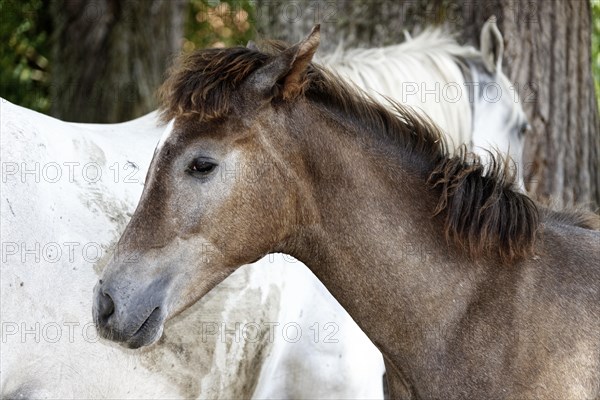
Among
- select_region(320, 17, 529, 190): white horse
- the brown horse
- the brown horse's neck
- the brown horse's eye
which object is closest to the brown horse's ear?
the brown horse

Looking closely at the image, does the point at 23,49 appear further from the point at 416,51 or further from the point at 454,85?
the point at 454,85

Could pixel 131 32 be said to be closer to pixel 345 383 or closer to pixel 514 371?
pixel 345 383

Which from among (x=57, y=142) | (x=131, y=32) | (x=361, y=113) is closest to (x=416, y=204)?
(x=361, y=113)

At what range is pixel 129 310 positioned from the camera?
2.85 metres

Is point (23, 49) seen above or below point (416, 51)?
below

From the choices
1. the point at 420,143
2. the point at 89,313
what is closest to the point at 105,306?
the point at 89,313

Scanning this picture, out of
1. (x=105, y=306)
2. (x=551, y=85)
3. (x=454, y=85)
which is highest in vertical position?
(x=551, y=85)

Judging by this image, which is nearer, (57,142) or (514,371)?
(514,371)

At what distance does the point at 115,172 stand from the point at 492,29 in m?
2.59

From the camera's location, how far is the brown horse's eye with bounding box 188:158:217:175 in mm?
2889

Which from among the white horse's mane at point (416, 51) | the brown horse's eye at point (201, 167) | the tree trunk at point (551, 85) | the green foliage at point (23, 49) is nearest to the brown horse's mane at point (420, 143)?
the brown horse's eye at point (201, 167)

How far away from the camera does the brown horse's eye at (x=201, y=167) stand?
9.48 feet

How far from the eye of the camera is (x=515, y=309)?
3.01m

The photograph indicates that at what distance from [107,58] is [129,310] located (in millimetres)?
6185
